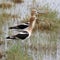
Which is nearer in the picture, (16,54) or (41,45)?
(16,54)

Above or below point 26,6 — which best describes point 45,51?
below

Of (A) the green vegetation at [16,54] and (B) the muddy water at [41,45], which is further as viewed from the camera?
(B) the muddy water at [41,45]

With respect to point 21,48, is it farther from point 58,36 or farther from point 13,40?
point 58,36

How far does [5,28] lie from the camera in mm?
6883

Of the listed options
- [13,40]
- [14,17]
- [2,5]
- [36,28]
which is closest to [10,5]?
[2,5]

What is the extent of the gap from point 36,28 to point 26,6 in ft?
3.95

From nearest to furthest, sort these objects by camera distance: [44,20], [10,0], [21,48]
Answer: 1. [21,48]
2. [44,20]
3. [10,0]

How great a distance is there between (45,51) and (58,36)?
83cm

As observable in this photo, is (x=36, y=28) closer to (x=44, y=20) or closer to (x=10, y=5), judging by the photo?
(x=44, y=20)

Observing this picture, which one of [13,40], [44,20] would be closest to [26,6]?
[44,20]

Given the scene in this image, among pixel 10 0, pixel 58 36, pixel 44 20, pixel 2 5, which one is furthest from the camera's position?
pixel 10 0

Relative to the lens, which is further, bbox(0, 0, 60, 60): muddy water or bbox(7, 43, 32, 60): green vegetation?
bbox(0, 0, 60, 60): muddy water

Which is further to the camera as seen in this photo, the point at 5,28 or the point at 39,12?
the point at 39,12

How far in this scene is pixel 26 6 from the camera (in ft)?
26.7
